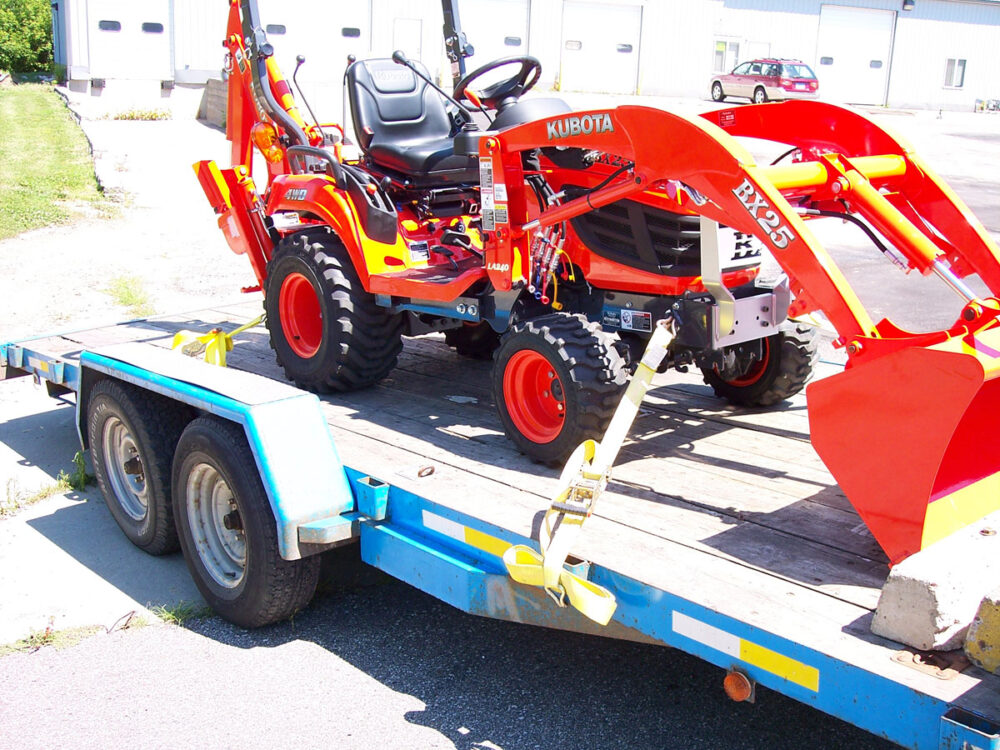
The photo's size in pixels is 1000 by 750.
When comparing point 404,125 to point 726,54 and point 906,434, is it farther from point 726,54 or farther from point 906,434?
point 726,54

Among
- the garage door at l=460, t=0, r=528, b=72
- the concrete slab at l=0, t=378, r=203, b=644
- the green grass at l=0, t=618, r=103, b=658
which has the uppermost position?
the garage door at l=460, t=0, r=528, b=72

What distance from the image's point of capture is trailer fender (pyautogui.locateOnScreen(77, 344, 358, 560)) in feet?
12.3

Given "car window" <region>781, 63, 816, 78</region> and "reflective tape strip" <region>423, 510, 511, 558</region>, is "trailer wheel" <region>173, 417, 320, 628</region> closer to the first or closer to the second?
"reflective tape strip" <region>423, 510, 511, 558</region>

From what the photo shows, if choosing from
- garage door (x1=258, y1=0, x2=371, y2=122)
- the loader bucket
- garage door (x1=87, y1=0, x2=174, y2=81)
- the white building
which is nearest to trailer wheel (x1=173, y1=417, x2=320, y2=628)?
the loader bucket

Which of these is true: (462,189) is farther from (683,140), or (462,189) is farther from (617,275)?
(683,140)

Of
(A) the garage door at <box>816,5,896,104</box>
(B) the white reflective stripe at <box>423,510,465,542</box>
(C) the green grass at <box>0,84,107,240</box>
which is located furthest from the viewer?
(A) the garage door at <box>816,5,896,104</box>

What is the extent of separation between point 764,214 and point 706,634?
1.35 meters

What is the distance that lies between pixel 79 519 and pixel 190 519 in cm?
126

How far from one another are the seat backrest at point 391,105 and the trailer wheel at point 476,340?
1.05 meters

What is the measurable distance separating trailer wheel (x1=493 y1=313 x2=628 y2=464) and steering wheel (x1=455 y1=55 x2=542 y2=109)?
5.45 ft

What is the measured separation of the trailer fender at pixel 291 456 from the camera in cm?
373

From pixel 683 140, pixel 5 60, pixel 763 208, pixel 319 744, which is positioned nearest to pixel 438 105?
pixel 683 140

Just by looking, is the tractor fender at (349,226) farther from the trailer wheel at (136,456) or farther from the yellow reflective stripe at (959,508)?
the yellow reflective stripe at (959,508)

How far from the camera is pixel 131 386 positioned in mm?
4730
